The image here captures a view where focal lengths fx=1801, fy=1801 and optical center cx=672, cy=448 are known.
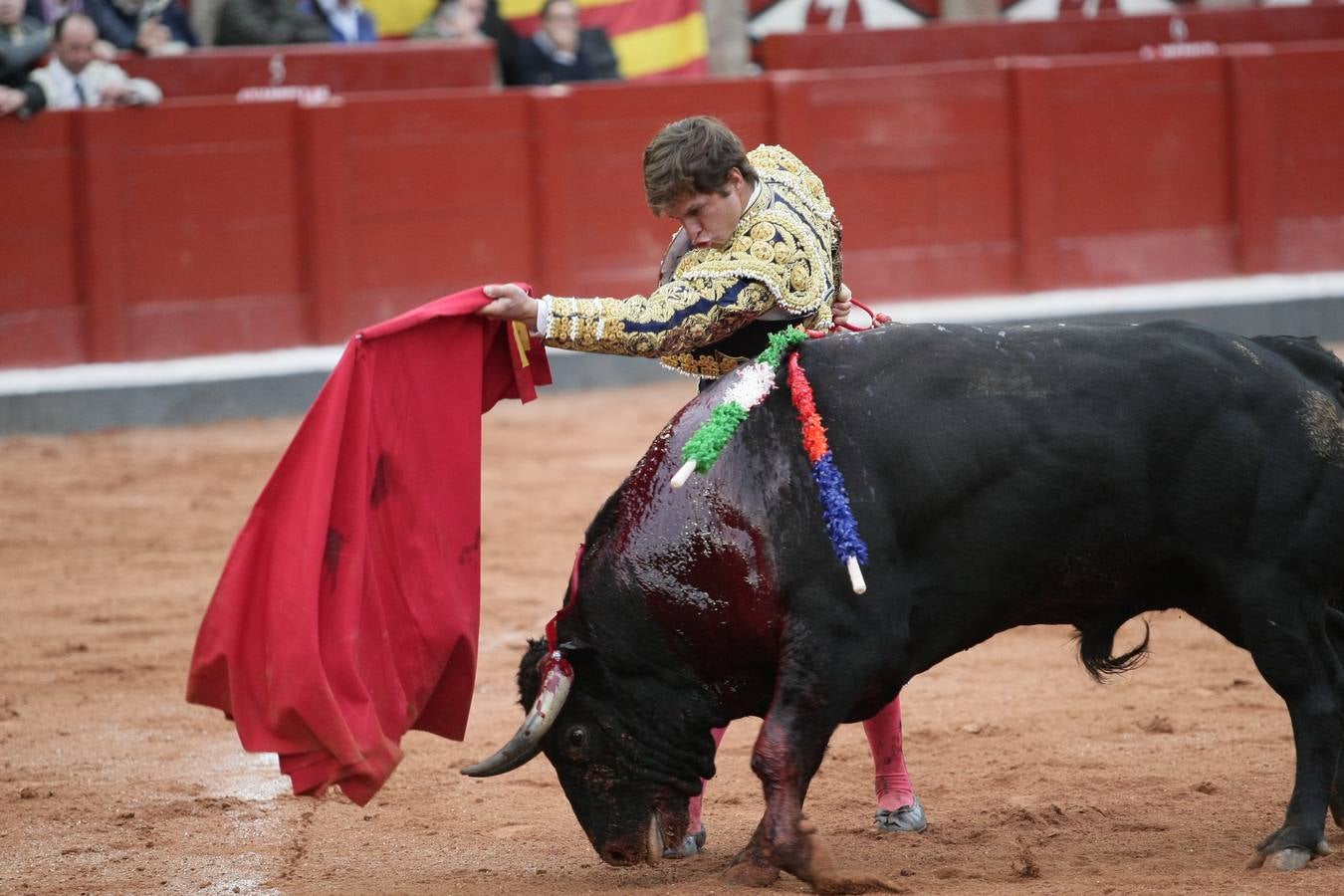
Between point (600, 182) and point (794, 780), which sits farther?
point (600, 182)

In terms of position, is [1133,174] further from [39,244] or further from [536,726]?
[536,726]

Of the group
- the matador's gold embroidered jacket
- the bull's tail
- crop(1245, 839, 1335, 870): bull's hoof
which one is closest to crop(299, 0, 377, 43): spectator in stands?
the matador's gold embroidered jacket

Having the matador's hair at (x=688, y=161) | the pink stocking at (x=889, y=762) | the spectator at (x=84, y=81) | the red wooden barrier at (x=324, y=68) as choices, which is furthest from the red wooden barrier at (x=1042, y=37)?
the matador's hair at (x=688, y=161)

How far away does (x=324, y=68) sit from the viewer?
31.0 feet

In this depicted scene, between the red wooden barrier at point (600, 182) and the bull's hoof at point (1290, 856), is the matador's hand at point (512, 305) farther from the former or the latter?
the red wooden barrier at point (600, 182)

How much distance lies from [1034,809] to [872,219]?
7357 millimetres

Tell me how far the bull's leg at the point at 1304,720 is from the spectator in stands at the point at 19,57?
6.81m

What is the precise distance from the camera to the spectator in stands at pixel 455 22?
9984 mm

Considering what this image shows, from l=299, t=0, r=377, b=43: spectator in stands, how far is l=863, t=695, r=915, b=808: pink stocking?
7163 millimetres

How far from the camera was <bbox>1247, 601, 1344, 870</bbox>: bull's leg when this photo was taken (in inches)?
121

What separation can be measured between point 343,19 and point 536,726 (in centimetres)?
740

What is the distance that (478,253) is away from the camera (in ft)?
32.2

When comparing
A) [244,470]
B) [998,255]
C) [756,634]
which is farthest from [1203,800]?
[998,255]

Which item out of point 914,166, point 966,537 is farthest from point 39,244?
point 966,537
